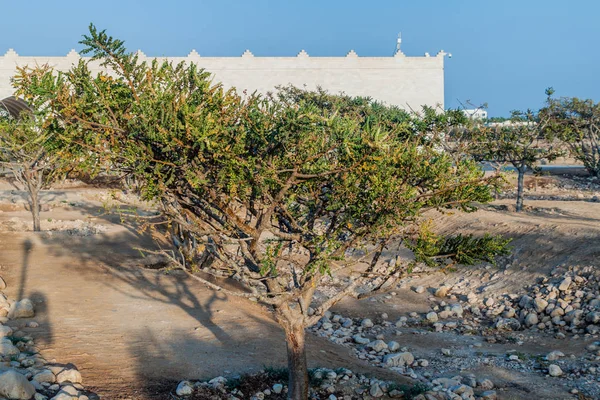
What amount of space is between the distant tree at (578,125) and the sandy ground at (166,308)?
4263mm

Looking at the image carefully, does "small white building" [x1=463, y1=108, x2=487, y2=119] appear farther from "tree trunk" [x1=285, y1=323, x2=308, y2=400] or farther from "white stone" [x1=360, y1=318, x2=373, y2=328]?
"tree trunk" [x1=285, y1=323, x2=308, y2=400]

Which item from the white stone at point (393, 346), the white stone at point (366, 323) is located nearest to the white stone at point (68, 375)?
the white stone at point (393, 346)

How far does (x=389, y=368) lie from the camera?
10.8 metres

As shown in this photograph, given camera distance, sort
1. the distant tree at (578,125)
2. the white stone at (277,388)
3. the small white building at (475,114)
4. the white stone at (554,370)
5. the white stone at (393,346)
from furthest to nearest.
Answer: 1. the distant tree at (578,125)
2. the small white building at (475,114)
3. the white stone at (393,346)
4. the white stone at (554,370)
5. the white stone at (277,388)

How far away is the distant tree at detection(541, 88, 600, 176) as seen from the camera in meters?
23.8

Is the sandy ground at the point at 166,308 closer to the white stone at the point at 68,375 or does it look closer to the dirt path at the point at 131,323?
the dirt path at the point at 131,323

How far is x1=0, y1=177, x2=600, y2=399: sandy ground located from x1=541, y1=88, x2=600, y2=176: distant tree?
4263 mm

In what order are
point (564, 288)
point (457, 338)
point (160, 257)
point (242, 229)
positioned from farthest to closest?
point (160, 257) < point (564, 288) < point (457, 338) < point (242, 229)

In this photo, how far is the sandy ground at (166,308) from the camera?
9.45m

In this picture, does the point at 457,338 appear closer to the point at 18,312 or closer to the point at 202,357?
the point at 202,357

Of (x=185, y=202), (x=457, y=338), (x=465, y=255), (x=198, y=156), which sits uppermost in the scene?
(x=198, y=156)

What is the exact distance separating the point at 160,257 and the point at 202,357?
8.04 metres

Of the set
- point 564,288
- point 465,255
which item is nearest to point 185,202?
point 465,255

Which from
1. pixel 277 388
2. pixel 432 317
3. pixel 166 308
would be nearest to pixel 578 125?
pixel 432 317
